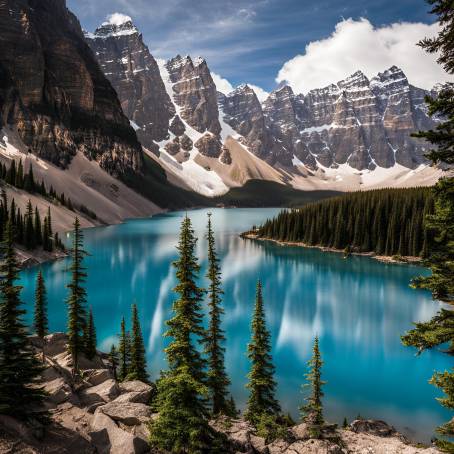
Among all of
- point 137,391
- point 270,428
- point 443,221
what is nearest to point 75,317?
point 137,391

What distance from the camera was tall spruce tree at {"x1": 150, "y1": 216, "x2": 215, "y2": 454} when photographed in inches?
563

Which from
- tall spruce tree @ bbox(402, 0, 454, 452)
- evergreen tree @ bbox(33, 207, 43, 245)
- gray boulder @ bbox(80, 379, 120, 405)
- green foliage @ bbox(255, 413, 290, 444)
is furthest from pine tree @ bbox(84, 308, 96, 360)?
evergreen tree @ bbox(33, 207, 43, 245)

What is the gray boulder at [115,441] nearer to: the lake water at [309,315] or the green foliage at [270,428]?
the green foliage at [270,428]

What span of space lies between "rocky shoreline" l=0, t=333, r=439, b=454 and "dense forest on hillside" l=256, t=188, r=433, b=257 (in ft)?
244

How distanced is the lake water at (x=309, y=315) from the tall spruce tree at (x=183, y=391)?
36.5 ft

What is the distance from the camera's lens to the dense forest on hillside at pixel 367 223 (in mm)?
88875

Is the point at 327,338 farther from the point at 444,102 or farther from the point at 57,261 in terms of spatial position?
the point at 57,261

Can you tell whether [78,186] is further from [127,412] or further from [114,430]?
[114,430]

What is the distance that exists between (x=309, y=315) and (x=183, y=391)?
34.5 metres

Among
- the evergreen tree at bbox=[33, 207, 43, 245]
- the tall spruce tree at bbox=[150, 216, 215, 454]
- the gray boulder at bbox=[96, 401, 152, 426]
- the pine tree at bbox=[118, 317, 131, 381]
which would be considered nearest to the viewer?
the tall spruce tree at bbox=[150, 216, 215, 454]

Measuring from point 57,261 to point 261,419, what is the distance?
224 feet

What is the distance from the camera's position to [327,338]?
128 feet

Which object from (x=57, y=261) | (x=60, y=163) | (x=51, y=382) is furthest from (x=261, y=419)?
(x=60, y=163)

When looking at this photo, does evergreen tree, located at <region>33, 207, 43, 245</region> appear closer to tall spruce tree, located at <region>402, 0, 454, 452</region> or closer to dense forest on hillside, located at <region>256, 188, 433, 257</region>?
dense forest on hillside, located at <region>256, 188, 433, 257</region>
